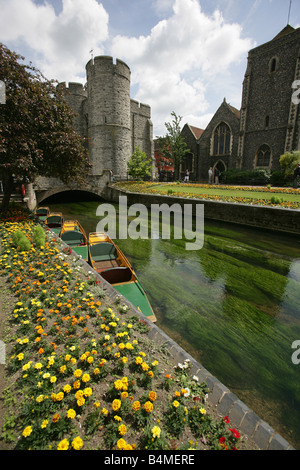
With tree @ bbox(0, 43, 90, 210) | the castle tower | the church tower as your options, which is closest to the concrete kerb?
tree @ bbox(0, 43, 90, 210)

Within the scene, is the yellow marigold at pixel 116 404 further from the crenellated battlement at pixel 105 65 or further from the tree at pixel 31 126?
the crenellated battlement at pixel 105 65

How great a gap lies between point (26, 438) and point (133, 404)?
3.58 ft

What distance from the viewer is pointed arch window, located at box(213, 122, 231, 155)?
3319 cm

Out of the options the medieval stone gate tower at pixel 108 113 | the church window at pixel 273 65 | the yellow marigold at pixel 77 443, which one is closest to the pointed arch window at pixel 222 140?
the church window at pixel 273 65

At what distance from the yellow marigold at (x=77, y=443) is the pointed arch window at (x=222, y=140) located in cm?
3592

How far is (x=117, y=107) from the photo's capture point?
29.9 m

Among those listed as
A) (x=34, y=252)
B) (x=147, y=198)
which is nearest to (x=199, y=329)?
(x=34, y=252)

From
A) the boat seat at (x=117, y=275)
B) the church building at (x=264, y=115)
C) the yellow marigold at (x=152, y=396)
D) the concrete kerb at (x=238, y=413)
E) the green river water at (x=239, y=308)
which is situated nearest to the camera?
the concrete kerb at (x=238, y=413)

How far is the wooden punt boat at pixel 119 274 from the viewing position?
571cm

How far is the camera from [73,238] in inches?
395

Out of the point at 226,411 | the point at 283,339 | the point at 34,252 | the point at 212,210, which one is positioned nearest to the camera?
the point at 226,411

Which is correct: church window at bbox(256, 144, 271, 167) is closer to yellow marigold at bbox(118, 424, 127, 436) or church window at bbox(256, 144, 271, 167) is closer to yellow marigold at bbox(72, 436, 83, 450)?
yellow marigold at bbox(118, 424, 127, 436)

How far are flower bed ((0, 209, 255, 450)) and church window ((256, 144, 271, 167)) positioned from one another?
31.0m
